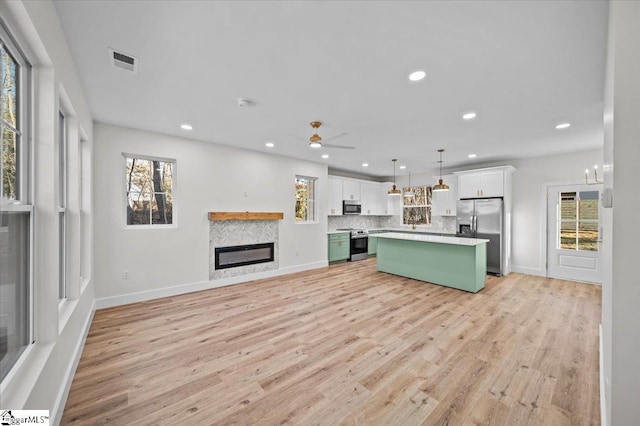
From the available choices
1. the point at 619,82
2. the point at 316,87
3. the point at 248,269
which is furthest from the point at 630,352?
the point at 248,269

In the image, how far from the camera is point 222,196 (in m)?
4.96

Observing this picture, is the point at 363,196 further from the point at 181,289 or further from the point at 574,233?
the point at 181,289

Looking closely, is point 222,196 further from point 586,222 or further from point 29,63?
point 586,222

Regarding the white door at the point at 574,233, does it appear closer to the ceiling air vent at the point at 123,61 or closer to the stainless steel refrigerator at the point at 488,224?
the stainless steel refrigerator at the point at 488,224

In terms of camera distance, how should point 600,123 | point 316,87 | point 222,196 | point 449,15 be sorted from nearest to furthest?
point 449,15 → point 316,87 → point 600,123 → point 222,196

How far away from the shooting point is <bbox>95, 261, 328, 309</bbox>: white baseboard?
150 inches

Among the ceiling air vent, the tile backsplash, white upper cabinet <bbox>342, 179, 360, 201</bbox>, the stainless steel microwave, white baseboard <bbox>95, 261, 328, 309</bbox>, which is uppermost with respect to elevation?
the ceiling air vent

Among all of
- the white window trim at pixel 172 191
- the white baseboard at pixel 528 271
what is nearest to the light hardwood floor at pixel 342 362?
the white window trim at pixel 172 191

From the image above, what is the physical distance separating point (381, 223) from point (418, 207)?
1.49 m

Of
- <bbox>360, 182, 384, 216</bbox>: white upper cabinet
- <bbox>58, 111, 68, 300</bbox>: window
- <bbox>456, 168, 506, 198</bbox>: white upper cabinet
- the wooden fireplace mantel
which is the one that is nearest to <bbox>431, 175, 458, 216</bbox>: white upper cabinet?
<bbox>456, 168, 506, 198</bbox>: white upper cabinet

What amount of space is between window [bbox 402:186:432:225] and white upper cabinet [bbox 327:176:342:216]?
7.02 ft

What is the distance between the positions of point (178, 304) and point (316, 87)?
3.62m

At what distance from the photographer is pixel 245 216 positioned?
5137 mm

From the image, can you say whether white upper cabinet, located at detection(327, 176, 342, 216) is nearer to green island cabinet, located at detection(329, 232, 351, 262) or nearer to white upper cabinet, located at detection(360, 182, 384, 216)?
green island cabinet, located at detection(329, 232, 351, 262)
